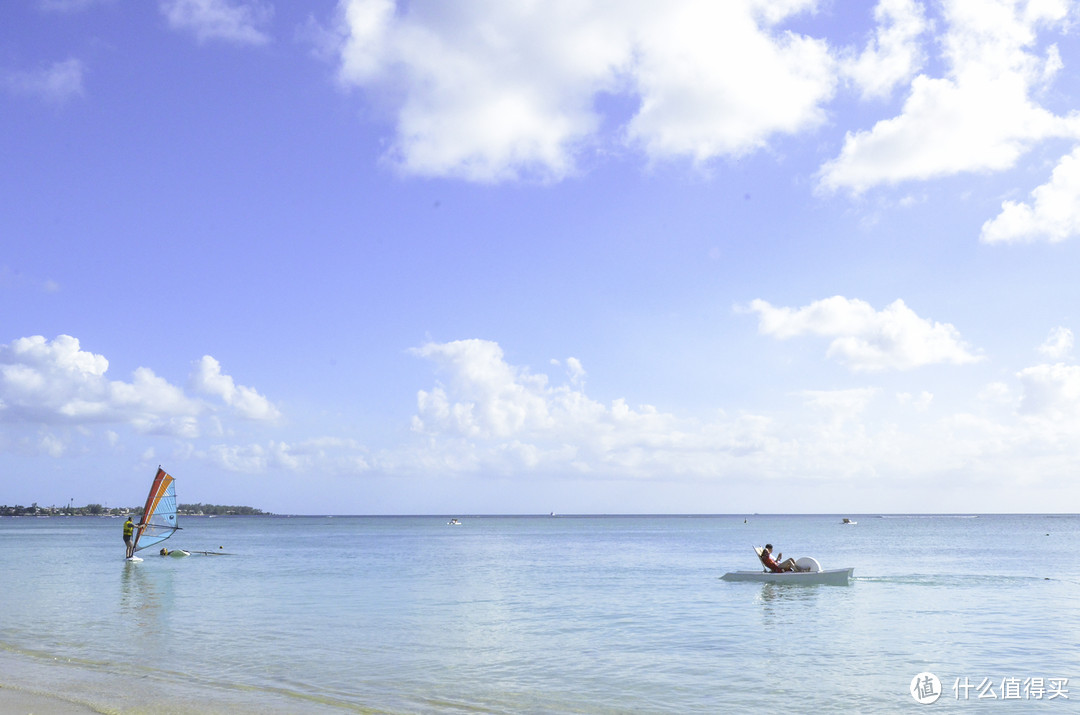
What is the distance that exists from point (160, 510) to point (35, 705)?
33.4 m

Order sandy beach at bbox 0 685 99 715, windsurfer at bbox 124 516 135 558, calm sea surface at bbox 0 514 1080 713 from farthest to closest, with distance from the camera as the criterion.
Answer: windsurfer at bbox 124 516 135 558 → calm sea surface at bbox 0 514 1080 713 → sandy beach at bbox 0 685 99 715

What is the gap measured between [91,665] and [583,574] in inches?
1000

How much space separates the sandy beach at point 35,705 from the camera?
34.9ft

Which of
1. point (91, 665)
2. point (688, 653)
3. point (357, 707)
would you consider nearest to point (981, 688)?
point (688, 653)

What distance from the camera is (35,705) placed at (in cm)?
1102

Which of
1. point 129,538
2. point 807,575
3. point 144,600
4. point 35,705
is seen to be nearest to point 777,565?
point 807,575

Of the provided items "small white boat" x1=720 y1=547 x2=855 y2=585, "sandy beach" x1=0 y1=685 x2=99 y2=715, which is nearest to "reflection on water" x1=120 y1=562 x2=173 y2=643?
"sandy beach" x1=0 y1=685 x2=99 y2=715

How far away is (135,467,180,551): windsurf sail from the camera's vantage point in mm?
40256

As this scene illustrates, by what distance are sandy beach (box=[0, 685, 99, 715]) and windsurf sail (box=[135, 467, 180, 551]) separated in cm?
3021

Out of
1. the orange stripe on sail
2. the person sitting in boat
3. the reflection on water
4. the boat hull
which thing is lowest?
the reflection on water

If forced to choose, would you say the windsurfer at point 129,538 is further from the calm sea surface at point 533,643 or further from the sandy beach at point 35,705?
the sandy beach at point 35,705

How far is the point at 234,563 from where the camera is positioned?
43.8 m

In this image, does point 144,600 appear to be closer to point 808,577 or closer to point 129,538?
point 129,538

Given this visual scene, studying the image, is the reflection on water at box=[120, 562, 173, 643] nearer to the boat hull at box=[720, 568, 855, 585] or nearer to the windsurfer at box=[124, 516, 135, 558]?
the windsurfer at box=[124, 516, 135, 558]
